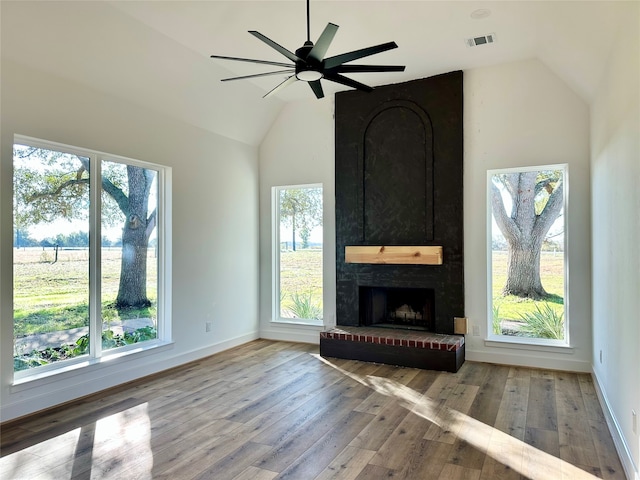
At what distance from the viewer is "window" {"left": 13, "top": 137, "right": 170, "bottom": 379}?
136 inches

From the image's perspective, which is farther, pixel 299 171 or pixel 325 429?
pixel 299 171

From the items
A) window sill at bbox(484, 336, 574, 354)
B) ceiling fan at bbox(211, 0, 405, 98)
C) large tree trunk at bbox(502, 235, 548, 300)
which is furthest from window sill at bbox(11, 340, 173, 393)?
large tree trunk at bbox(502, 235, 548, 300)

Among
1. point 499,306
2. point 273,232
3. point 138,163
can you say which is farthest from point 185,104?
point 499,306

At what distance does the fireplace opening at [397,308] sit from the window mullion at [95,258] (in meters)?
3.03

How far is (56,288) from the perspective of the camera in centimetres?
369

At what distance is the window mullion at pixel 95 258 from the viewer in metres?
3.96

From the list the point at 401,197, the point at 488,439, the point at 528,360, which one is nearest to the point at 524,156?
the point at 401,197

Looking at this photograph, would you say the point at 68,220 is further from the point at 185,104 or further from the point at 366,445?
the point at 366,445

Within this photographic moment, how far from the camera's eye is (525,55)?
14.9ft

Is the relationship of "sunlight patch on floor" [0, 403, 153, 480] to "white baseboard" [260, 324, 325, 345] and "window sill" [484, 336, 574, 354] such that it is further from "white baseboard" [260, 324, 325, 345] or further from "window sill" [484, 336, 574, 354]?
"window sill" [484, 336, 574, 354]

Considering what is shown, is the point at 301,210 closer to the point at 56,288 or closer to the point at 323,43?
the point at 56,288

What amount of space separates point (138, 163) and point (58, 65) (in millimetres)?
1145

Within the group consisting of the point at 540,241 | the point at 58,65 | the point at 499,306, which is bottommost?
the point at 499,306

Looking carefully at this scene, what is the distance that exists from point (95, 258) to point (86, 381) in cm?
110
